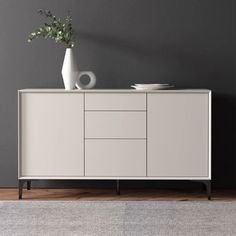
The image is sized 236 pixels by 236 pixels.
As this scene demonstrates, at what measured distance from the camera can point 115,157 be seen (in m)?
4.36

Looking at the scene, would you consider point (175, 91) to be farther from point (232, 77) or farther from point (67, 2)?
point (67, 2)

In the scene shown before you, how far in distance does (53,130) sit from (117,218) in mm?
895

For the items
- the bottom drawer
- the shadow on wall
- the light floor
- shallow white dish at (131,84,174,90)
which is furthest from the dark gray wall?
the bottom drawer

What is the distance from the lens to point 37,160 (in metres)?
4.38

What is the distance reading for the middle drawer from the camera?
14.2 feet

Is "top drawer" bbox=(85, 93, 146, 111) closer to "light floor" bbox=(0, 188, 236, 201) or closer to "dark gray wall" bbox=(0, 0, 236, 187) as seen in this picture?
"dark gray wall" bbox=(0, 0, 236, 187)

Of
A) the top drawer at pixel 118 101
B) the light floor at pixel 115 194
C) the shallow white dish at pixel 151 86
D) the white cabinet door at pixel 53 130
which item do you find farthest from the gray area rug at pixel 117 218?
the shallow white dish at pixel 151 86

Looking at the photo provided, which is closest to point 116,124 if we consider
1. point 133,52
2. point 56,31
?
point 133,52

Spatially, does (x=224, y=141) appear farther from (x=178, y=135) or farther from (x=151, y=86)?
(x=151, y=86)

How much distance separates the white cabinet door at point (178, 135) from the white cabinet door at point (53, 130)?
0.49 m

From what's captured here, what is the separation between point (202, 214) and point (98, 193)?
0.98 m

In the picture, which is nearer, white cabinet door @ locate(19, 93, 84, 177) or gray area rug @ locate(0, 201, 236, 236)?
gray area rug @ locate(0, 201, 236, 236)

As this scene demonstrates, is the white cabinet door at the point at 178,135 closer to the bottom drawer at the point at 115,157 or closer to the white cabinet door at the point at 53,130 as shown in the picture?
the bottom drawer at the point at 115,157

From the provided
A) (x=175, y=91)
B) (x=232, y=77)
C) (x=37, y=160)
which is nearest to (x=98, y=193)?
(x=37, y=160)
